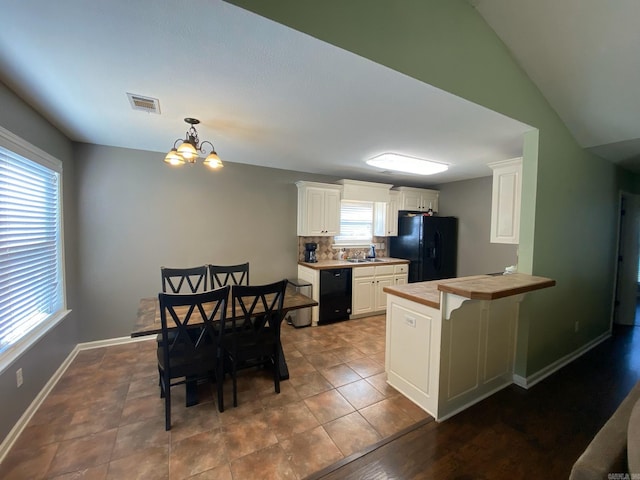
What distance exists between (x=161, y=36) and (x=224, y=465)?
2.41 m

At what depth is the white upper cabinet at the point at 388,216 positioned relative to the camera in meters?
4.88

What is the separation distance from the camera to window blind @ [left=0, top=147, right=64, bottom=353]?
1.84 meters

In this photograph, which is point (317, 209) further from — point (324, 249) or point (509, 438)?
point (509, 438)

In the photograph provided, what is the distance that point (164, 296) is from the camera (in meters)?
1.78

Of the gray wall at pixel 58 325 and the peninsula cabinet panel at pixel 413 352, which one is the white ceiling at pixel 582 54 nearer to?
the peninsula cabinet panel at pixel 413 352

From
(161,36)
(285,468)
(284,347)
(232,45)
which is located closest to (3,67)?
(161,36)

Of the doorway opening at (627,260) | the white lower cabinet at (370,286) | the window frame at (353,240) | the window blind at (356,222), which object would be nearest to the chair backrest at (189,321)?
the white lower cabinet at (370,286)

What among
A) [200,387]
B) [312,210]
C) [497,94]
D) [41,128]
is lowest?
[200,387]

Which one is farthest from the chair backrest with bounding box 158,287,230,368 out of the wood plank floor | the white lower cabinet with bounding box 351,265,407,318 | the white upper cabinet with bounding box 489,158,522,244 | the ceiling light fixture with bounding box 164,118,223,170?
the white upper cabinet with bounding box 489,158,522,244

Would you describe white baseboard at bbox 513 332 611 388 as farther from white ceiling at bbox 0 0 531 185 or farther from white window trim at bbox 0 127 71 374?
white window trim at bbox 0 127 71 374

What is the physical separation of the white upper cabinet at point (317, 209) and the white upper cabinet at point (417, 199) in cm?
134

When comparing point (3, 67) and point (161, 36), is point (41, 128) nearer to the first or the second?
point (3, 67)

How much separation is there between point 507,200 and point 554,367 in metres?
1.84

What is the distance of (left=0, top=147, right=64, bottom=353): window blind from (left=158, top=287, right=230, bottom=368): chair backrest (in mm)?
1044
